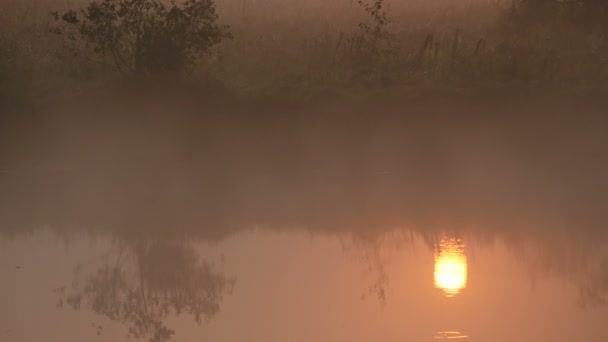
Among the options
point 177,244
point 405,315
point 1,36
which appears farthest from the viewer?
point 1,36

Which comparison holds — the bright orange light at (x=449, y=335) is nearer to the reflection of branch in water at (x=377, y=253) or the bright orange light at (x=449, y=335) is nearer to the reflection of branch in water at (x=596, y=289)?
the reflection of branch in water at (x=377, y=253)

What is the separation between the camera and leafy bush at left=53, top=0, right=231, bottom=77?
22703 millimetres

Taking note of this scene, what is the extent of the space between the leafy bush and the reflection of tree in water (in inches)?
393

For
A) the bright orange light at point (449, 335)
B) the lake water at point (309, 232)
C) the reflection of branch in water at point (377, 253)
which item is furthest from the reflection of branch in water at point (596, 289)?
the reflection of branch in water at point (377, 253)

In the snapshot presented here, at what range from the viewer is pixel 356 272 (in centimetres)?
1183

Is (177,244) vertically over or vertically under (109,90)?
under

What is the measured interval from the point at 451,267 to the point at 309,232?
8.76ft

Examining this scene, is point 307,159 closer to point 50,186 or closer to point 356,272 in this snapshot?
point 50,186

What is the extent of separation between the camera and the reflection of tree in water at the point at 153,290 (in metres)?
9.87

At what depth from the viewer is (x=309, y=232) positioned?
46.7 ft

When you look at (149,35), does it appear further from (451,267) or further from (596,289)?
(596,289)

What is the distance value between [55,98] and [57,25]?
2489 millimetres

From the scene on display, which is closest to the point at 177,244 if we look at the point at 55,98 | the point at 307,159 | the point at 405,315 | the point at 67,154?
the point at 405,315

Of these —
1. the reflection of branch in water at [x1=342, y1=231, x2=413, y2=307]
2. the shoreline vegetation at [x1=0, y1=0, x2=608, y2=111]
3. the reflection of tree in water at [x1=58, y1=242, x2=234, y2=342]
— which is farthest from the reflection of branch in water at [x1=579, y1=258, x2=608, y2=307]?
the shoreline vegetation at [x1=0, y1=0, x2=608, y2=111]
